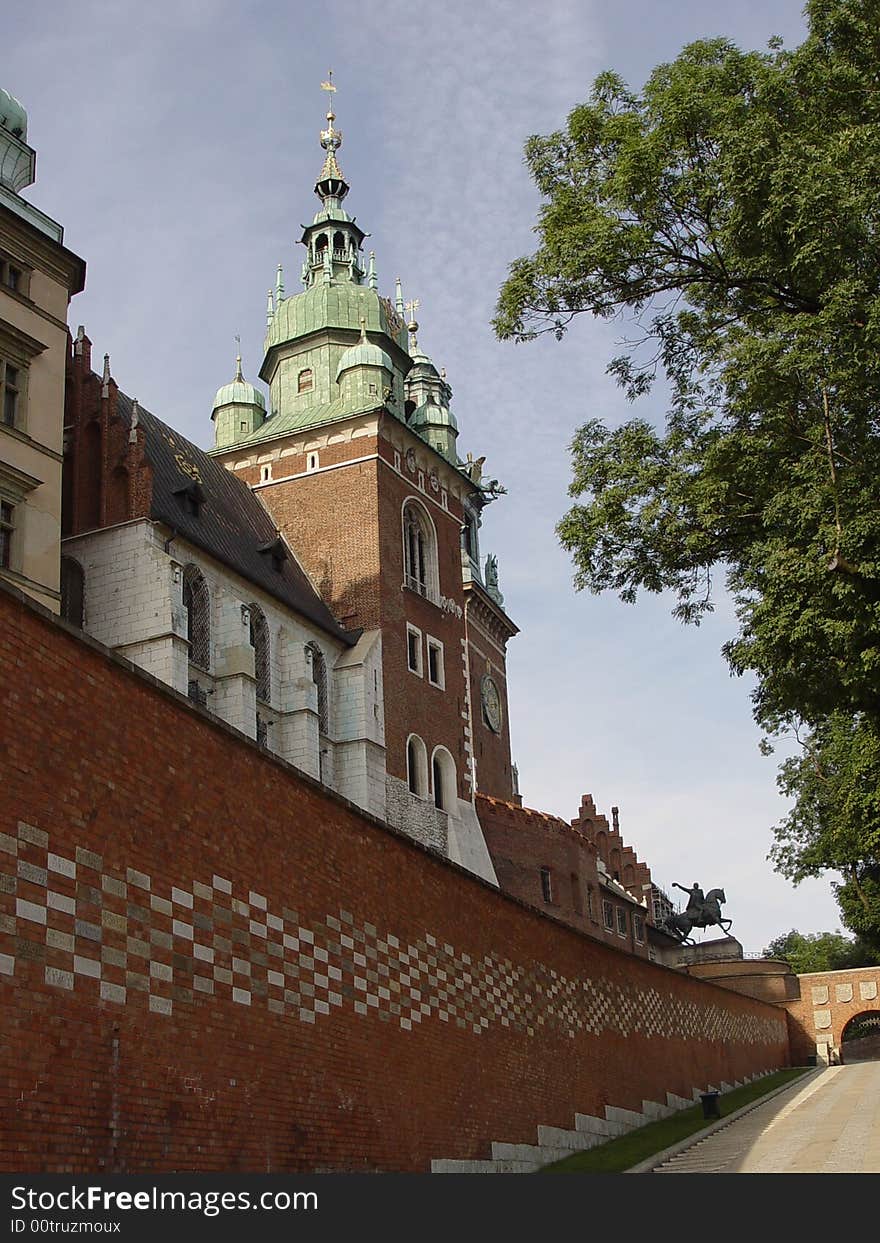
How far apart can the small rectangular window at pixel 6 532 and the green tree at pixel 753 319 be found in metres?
11.3

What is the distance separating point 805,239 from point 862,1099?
52.7 feet

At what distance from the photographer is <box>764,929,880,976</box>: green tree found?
211ft

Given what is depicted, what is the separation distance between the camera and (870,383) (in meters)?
17.5

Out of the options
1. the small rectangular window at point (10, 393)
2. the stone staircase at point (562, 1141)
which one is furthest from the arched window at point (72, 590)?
the stone staircase at point (562, 1141)

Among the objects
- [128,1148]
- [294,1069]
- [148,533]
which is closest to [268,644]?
[148,533]

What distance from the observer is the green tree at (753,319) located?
17500 mm

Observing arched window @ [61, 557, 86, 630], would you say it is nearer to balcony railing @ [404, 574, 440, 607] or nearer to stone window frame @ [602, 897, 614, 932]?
balcony railing @ [404, 574, 440, 607]

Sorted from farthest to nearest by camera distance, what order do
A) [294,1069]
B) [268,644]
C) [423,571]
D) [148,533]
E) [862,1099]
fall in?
[423,571] < [268,644] < [148,533] < [862,1099] < [294,1069]

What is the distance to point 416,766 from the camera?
4178 centimetres

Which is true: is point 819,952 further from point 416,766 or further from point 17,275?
point 17,275

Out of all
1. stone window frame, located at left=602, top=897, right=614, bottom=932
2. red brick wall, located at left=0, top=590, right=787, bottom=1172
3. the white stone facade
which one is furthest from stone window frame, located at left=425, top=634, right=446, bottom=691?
red brick wall, located at left=0, top=590, right=787, bottom=1172

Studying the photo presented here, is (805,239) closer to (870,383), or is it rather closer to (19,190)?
(870,383)

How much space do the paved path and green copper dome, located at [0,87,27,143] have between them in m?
23.2

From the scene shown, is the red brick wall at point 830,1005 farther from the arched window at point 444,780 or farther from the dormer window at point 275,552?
the dormer window at point 275,552
